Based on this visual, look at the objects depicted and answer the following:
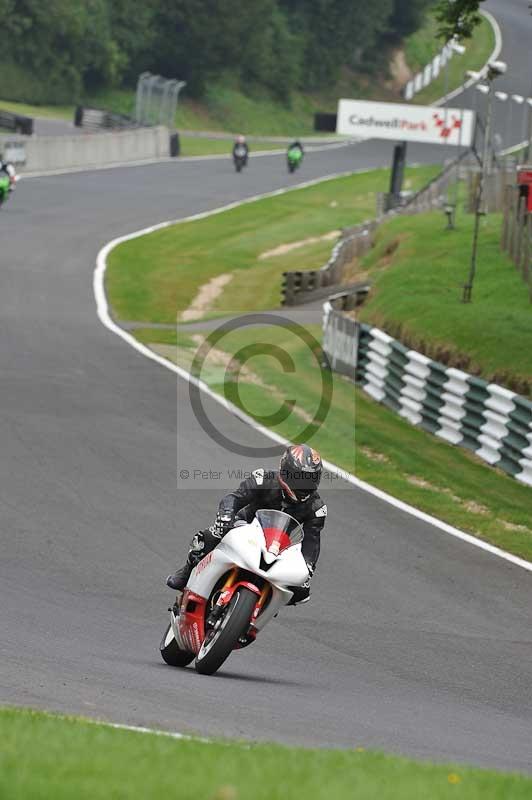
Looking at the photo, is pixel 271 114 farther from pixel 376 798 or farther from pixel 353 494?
pixel 376 798

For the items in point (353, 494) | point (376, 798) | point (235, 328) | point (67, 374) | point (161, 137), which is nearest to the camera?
point (376, 798)

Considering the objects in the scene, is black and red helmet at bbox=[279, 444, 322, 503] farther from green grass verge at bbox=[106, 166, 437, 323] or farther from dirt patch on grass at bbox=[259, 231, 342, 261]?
dirt patch on grass at bbox=[259, 231, 342, 261]

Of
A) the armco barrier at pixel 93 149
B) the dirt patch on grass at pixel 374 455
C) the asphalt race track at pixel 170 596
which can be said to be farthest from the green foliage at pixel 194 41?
the dirt patch on grass at pixel 374 455

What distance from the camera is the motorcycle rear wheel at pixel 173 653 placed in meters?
9.98

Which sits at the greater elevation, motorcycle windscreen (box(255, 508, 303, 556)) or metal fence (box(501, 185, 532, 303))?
motorcycle windscreen (box(255, 508, 303, 556))

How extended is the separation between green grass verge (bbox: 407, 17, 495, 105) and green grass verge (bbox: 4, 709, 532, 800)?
93.0 meters

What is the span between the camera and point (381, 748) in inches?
301

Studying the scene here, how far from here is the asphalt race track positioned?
27.4ft

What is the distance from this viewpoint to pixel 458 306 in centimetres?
2656

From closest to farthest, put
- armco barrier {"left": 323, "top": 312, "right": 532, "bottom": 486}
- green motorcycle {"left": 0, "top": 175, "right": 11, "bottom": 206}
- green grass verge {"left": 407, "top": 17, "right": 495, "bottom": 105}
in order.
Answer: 1. armco barrier {"left": 323, "top": 312, "right": 532, "bottom": 486}
2. green motorcycle {"left": 0, "top": 175, "right": 11, "bottom": 206}
3. green grass verge {"left": 407, "top": 17, "right": 495, "bottom": 105}

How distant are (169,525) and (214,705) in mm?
6452

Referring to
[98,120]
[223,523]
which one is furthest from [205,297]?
[98,120]

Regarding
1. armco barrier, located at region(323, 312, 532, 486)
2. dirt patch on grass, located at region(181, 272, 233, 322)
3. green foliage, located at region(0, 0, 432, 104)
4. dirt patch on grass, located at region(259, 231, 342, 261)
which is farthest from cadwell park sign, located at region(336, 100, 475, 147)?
green foliage, located at region(0, 0, 432, 104)

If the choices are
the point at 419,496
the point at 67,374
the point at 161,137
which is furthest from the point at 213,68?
the point at 419,496
